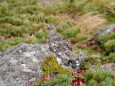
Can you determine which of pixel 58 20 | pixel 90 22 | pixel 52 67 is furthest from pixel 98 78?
pixel 58 20

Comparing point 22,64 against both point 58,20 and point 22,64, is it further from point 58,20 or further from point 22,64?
point 58,20

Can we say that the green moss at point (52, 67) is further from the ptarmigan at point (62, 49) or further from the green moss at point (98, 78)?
the green moss at point (98, 78)

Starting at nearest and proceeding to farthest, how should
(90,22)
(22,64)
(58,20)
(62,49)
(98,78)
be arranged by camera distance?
(98,78) → (22,64) → (62,49) → (90,22) → (58,20)

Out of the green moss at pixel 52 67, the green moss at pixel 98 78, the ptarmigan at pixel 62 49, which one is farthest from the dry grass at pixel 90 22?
the green moss at pixel 98 78

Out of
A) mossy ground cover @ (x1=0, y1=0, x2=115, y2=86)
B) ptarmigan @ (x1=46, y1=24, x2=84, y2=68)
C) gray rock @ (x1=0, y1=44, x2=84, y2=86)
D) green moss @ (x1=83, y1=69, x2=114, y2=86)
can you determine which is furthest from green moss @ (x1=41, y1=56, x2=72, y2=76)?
mossy ground cover @ (x1=0, y1=0, x2=115, y2=86)

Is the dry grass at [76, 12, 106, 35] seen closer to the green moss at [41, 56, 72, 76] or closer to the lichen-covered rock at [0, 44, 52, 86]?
the lichen-covered rock at [0, 44, 52, 86]

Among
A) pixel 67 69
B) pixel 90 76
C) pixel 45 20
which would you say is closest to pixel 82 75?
pixel 90 76
